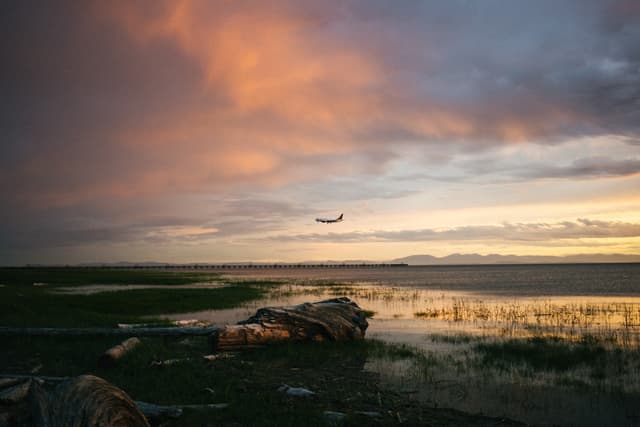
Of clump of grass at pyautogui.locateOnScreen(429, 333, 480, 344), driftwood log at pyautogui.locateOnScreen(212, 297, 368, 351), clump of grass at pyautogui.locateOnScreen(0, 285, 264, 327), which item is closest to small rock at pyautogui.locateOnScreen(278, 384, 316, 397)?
driftwood log at pyautogui.locateOnScreen(212, 297, 368, 351)

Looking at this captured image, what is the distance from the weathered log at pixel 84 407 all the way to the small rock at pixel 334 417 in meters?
3.74

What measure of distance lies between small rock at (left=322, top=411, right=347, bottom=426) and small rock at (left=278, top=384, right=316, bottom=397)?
4.88 feet

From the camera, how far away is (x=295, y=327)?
720 inches

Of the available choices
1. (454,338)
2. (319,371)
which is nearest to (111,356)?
(319,371)

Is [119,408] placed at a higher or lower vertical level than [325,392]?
higher

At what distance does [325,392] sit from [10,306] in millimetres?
19458

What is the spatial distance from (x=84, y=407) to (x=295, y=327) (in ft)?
41.0

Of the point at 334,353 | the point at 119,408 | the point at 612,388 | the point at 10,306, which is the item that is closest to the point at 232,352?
the point at 334,353

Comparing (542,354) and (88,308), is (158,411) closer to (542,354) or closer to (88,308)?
(542,354)

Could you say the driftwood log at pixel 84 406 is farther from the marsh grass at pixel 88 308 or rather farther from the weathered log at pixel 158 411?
the marsh grass at pixel 88 308

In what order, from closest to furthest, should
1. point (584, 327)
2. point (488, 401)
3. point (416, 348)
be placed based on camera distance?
point (488, 401), point (416, 348), point (584, 327)

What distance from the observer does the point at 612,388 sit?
1265 centimetres

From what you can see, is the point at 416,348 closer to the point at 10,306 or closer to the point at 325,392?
the point at 325,392

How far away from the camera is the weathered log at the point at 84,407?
19.9ft
